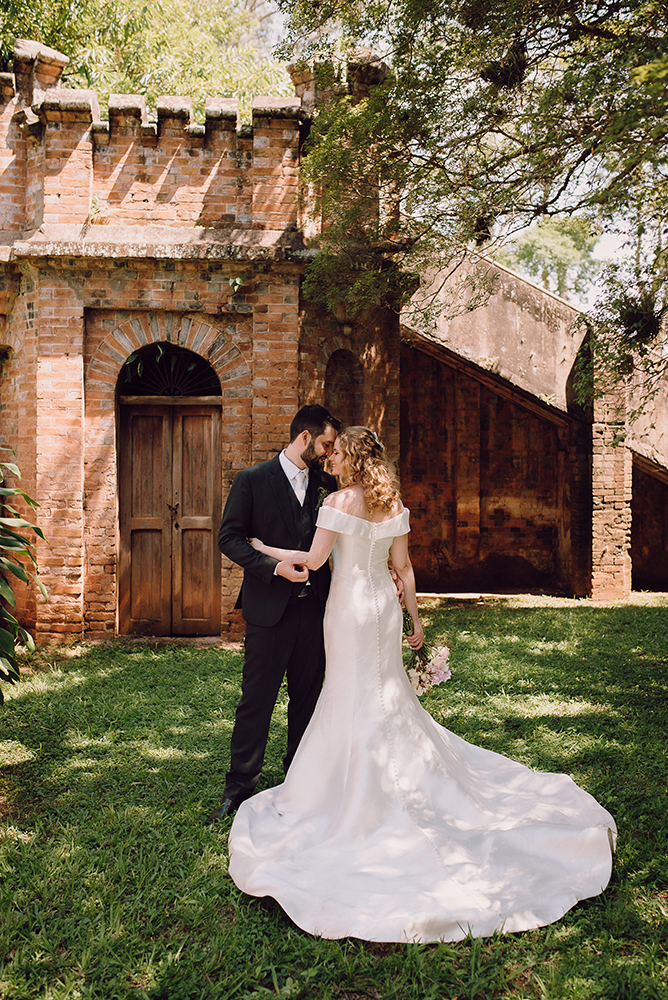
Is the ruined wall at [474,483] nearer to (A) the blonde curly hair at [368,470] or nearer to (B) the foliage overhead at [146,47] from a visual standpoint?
(B) the foliage overhead at [146,47]

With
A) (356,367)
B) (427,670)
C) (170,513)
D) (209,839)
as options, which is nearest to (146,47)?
(356,367)

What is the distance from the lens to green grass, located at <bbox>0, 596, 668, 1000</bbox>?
2600 millimetres

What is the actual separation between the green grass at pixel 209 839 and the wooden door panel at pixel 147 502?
2.69 ft

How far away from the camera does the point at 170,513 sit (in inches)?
315

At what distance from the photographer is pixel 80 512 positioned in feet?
24.6

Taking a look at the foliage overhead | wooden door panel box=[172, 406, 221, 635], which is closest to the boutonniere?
wooden door panel box=[172, 406, 221, 635]

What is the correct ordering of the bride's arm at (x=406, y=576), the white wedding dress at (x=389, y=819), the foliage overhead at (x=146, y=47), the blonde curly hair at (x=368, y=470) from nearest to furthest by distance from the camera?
1. the white wedding dress at (x=389, y=819)
2. the blonde curly hair at (x=368, y=470)
3. the bride's arm at (x=406, y=576)
4. the foliage overhead at (x=146, y=47)

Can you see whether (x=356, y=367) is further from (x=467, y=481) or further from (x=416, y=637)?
(x=416, y=637)

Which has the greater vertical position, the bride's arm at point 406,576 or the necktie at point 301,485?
the necktie at point 301,485

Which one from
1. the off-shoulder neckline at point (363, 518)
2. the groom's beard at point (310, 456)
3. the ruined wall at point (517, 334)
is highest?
the ruined wall at point (517, 334)

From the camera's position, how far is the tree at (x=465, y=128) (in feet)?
17.1

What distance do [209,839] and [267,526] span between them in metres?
1.66

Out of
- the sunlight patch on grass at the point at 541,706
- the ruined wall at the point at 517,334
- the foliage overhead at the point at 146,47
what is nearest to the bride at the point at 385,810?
the sunlight patch on grass at the point at 541,706

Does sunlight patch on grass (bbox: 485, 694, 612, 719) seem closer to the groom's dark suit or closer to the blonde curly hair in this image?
the groom's dark suit
